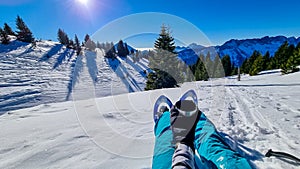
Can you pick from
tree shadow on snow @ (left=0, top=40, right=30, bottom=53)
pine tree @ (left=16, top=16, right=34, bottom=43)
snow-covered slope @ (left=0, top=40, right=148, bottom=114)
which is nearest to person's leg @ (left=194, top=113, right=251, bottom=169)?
snow-covered slope @ (left=0, top=40, right=148, bottom=114)

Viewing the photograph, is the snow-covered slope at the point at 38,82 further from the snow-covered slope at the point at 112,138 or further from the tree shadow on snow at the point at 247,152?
the tree shadow on snow at the point at 247,152

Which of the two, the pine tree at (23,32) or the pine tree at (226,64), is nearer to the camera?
the pine tree at (23,32)

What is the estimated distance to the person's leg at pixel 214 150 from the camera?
1312 millimetres

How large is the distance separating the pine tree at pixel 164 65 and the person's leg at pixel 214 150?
11.5m

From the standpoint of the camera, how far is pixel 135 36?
3916 mm

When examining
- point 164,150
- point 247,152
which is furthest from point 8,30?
point 247,152

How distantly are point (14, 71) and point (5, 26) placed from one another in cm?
2751

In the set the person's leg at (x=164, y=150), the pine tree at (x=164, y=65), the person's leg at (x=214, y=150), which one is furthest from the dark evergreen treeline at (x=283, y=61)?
the person's leg at (x=164, y=150)

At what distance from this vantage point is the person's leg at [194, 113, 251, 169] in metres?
1.31

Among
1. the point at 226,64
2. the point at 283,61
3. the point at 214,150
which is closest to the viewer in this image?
the point at 214,150

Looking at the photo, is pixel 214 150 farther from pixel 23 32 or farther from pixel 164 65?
pixel 23 32

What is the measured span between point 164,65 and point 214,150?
40.3 ft

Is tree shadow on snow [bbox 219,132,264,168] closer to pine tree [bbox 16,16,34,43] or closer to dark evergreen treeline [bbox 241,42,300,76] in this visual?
dark evergreen treeline [bbox 241,42,300,76]

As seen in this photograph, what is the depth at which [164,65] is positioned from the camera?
1354 cm
